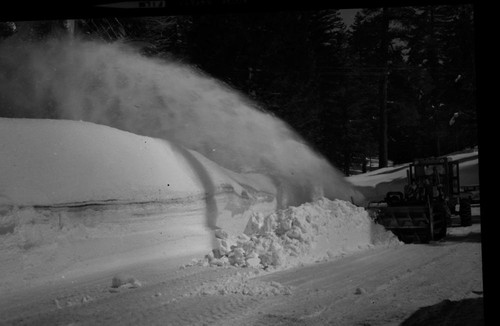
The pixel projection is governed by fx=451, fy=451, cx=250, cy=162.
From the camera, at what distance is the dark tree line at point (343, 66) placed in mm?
4847

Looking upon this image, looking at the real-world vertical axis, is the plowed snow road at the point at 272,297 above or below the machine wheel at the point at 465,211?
below

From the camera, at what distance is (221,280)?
17.2 ft

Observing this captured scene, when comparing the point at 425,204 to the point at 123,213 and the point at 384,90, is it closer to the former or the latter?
the point at 384,90

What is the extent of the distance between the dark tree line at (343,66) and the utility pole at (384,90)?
2 cm

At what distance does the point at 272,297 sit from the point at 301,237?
7.59ft

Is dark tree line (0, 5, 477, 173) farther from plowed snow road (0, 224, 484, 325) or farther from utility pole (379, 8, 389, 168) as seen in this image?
plowed snow road (0, 224, 484, 325)

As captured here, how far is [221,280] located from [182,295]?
0.65 metres

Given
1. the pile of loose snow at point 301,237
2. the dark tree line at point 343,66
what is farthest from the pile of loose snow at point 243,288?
the dark tree line at point 343,66

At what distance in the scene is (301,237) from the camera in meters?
6.77

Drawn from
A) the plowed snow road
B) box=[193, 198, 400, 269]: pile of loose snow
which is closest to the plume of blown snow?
box=[193, 198, 400, 269]: pile of loose snow

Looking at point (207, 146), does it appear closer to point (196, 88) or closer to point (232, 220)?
point (196, 88)

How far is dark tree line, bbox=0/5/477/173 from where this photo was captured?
191 inches

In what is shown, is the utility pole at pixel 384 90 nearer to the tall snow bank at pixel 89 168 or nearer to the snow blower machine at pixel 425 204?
the snow blower machine at pixel 425 204

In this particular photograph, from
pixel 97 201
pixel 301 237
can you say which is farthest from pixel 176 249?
pixel 301 237
